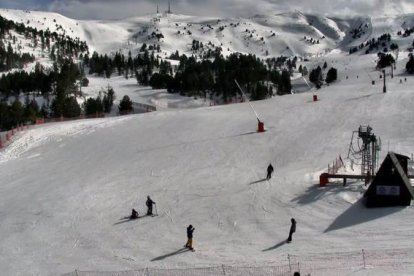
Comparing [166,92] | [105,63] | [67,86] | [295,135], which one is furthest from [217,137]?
[105,63]

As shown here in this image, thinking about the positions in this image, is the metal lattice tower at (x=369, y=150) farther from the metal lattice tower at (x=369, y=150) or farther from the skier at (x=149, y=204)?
the skier at (x=149, y=204)

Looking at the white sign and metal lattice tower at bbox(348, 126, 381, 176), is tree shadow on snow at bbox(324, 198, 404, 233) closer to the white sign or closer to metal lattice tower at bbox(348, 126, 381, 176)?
the white sign

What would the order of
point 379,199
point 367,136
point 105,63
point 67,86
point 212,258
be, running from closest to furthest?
point 212,258
point 379,199
point 367,136
point 67,86
point 105,63

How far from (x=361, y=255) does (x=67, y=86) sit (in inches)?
4121

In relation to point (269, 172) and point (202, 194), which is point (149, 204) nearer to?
point (202, 194)

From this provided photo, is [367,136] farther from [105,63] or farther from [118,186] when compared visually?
[105,63]

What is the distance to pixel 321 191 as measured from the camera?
29000 mm

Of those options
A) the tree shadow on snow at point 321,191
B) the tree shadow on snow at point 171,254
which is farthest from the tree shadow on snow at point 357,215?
the tree shadow on snow at point 171,254

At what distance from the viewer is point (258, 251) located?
22422 millimetres

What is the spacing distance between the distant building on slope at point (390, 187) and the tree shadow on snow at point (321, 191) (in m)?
2.48

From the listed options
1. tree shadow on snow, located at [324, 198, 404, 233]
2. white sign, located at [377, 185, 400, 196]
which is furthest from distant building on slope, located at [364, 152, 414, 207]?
tree shadow on snow, located at [324, 198, 404, 233]

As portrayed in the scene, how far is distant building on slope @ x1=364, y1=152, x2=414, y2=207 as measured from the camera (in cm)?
2555

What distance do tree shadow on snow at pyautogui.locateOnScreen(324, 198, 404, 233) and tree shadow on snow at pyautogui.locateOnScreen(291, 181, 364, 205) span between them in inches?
86.6

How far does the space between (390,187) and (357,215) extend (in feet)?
7.17
